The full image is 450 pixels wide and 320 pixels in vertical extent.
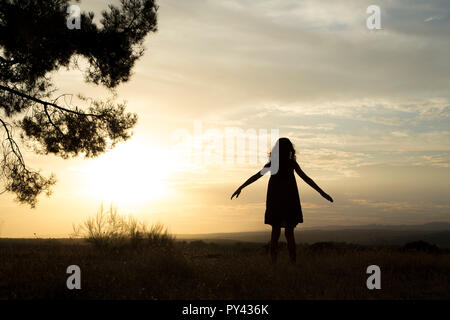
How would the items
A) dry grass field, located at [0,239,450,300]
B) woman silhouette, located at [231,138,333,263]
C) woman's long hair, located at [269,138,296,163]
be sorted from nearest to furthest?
1. dry grass field, located at [0,239,450,300]
2. woman silhouette, located at [231,138,333,263]
3. woman's long hair, located at [269,138,296,163]

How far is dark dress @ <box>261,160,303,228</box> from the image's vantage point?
8.02 meters

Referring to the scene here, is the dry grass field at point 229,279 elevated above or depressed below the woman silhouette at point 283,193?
below

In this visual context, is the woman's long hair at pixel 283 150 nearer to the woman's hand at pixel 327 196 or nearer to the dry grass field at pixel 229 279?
the woman's hand at pixel 327 196

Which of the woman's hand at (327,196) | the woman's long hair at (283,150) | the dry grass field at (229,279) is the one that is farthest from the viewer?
the woman's long hair at (283,150)

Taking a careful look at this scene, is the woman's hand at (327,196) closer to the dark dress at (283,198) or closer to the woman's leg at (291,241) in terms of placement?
the dark dress at (283,198)

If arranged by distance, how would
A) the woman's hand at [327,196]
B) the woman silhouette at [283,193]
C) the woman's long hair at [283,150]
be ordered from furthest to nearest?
the woman's long hair at [283,150], the woman silhouette at [283,193], the woman's hand at [327,196]

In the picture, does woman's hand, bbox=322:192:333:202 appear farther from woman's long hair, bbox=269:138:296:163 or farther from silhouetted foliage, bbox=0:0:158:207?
silhouetted foliage, bbox=0:0:158:207

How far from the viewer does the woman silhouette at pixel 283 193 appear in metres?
8.02

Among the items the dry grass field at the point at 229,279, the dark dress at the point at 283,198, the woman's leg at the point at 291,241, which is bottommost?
the dry grass field at the point at 229,279

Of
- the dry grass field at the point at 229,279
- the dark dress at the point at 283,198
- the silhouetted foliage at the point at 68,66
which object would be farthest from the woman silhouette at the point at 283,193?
the silhouetted foliage at the point at 68,66

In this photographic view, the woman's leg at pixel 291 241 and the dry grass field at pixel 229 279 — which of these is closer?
the dry grass field at pixel 229 279

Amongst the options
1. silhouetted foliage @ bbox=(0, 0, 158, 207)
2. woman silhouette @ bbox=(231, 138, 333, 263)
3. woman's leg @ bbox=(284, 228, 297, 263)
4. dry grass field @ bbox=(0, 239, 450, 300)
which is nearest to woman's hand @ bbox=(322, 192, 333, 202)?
woman silhouette @ bbox=(231, 138, 333, 263)

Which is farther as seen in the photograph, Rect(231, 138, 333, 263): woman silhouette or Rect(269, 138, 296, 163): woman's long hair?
Rect(269, 138, 296, 163): woman's long hair

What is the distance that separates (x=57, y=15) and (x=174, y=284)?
663 cm
